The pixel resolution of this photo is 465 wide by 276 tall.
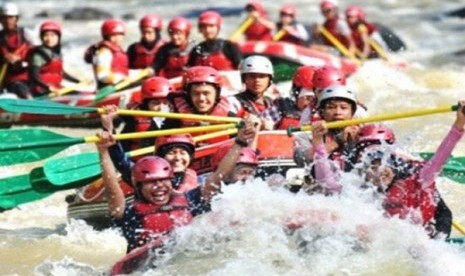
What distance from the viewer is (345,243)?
741cm

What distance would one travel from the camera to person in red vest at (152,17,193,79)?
14000mm

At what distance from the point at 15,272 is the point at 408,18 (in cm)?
2038

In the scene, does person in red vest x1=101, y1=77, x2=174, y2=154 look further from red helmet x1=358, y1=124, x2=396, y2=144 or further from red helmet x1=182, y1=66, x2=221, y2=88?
red helmet x1=358, y1=124, x2=396, y2=144

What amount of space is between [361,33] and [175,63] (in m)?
4.80

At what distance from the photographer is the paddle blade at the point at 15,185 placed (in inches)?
364

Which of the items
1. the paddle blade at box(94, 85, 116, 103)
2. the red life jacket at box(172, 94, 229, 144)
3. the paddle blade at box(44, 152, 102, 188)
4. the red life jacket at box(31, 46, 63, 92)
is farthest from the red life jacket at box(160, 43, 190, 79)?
the paddle blade at box(44, 152, 102, 188)

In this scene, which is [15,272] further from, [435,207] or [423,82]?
[423,82]

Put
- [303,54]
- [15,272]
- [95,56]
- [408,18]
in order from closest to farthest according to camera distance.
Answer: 1. [15,272]
2. [95,56]
3. [303,54]
4. [408,18]

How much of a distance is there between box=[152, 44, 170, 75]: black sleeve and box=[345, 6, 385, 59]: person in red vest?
180 inches

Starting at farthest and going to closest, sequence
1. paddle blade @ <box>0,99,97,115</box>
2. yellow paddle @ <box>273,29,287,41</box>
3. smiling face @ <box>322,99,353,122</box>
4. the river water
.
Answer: yellow paddle @ <box>273,29,287,41</box> < paddle blade @ <box>0,99,97,115</box> < smiling face @ <box>322,99,353,122</box> < the river water

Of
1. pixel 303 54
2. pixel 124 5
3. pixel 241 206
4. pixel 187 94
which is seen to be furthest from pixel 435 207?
pixel 124 5

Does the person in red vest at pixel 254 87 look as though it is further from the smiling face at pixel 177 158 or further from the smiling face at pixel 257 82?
the smiling face at pixel 177 158

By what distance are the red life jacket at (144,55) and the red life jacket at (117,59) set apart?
34cm

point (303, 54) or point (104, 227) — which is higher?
point (303, 54)
